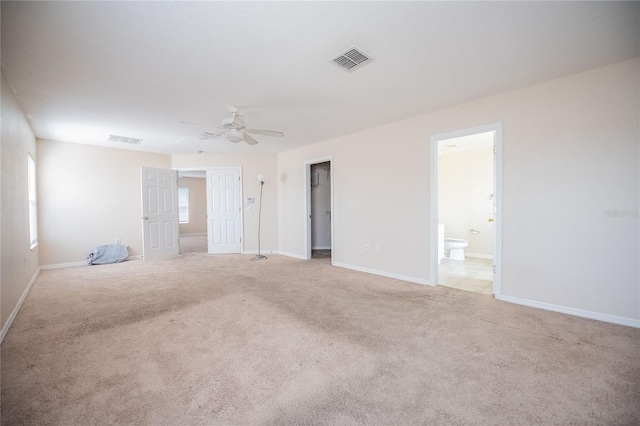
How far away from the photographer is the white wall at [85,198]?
5.26 meters

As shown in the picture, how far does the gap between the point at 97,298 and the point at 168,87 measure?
9.03ft

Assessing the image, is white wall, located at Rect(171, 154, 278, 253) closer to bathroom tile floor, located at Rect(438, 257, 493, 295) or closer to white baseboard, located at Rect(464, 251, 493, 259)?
bathroom tile floor, located at Rect(438, 257, 493, 295)

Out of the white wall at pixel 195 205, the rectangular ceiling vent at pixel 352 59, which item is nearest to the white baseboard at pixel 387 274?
the rectangular ceiling vent at pixel 352 59

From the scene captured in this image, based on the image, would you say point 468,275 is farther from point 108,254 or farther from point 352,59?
point 108,254

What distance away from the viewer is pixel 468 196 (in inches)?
253

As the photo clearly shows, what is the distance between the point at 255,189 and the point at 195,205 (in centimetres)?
518

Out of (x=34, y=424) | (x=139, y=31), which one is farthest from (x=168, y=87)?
(x=34, y=424)

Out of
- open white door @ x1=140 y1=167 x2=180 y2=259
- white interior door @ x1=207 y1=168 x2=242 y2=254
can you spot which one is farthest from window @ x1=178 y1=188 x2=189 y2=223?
white interior door @ x1=207 y1=168 x2=242 y2=254

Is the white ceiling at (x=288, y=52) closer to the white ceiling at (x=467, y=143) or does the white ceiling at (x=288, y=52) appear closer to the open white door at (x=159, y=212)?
the white ceiling at (x=467, y=143)

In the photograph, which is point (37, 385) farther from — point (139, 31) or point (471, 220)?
point (471, 220)

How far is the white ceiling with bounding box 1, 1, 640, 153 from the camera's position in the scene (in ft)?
6.32

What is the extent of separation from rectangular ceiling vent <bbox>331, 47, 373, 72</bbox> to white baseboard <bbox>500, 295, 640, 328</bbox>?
3.09 meters

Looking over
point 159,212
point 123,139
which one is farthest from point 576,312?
point 159,212

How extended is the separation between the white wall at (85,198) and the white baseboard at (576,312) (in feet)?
23.1
